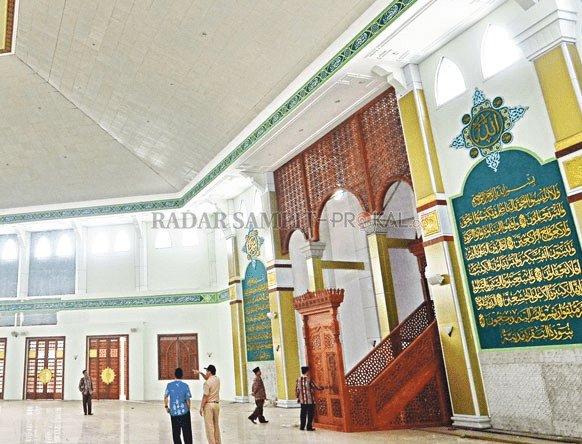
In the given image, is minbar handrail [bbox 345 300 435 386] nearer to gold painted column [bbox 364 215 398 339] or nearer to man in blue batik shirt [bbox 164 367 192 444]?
gold painted column [bbox 364 215 398 339]

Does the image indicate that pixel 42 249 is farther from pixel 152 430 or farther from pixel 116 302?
pixel 152 430

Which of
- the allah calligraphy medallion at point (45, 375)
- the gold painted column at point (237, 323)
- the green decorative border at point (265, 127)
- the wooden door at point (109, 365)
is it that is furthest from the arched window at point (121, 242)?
the allah calligraphy medallion at point (45, 375)

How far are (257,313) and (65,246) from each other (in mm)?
7160

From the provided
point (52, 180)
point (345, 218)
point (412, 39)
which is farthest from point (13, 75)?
point (412, 39)

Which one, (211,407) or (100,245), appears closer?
(211,407)

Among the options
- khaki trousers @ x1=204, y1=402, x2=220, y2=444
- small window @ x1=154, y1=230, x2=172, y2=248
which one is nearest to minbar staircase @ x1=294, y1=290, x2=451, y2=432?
khaki trousers @ x1=204, y1=402, x2=220, y2=444

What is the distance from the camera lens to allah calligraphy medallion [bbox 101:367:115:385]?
14.2 meters

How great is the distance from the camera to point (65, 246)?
15.6 m

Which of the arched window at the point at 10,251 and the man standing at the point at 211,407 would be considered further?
the arched window at the point at 10,251

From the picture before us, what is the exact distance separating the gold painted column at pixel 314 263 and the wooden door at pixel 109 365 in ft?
22.8

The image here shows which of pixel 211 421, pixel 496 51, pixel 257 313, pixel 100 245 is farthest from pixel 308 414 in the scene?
pixel 100 245

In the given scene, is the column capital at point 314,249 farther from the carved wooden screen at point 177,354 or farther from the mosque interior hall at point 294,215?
the carved wooden screen at point 177,354

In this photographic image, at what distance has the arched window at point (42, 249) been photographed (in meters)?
15.6

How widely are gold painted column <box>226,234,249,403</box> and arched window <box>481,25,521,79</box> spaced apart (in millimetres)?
8487
